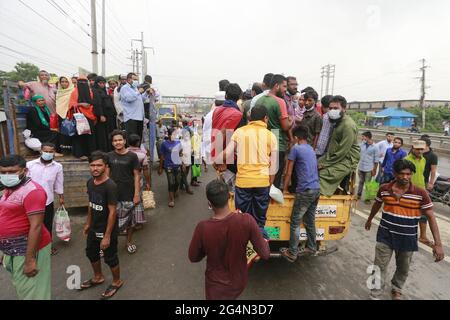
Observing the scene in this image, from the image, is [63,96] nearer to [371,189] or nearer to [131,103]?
[131,103]

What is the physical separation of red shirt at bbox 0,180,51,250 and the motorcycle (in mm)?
7684

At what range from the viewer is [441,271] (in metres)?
3.64

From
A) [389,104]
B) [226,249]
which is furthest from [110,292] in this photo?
[389,104]

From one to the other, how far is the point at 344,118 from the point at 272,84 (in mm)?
1013

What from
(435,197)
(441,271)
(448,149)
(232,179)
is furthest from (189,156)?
(448,149)

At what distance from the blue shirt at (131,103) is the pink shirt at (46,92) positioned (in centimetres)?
135

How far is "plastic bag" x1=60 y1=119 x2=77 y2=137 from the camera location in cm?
525

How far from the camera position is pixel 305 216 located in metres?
3.17

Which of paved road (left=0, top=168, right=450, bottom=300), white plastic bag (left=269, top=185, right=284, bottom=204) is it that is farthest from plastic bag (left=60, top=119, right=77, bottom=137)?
white plastic bag (left=269, top=185, right=284, bottom=204)

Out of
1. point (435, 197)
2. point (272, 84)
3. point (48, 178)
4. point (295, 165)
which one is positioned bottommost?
point (435, 197)

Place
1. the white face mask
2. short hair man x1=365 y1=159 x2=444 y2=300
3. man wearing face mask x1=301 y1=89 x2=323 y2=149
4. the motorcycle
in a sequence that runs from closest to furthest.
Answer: short hair man x1=365 y1=159 x2=444 y2=300, the white face mask, man wearing face mask x1=301 y1=89 x2=323 y2=149, the motorcycle

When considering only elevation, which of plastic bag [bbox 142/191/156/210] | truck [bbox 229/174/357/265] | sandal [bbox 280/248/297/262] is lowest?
sandal [bbox 280/248/297/262]

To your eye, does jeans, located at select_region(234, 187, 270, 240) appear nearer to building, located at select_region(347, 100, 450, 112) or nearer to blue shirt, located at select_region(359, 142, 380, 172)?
blue shirt, located at select_region(359, 142, 380, 172)
